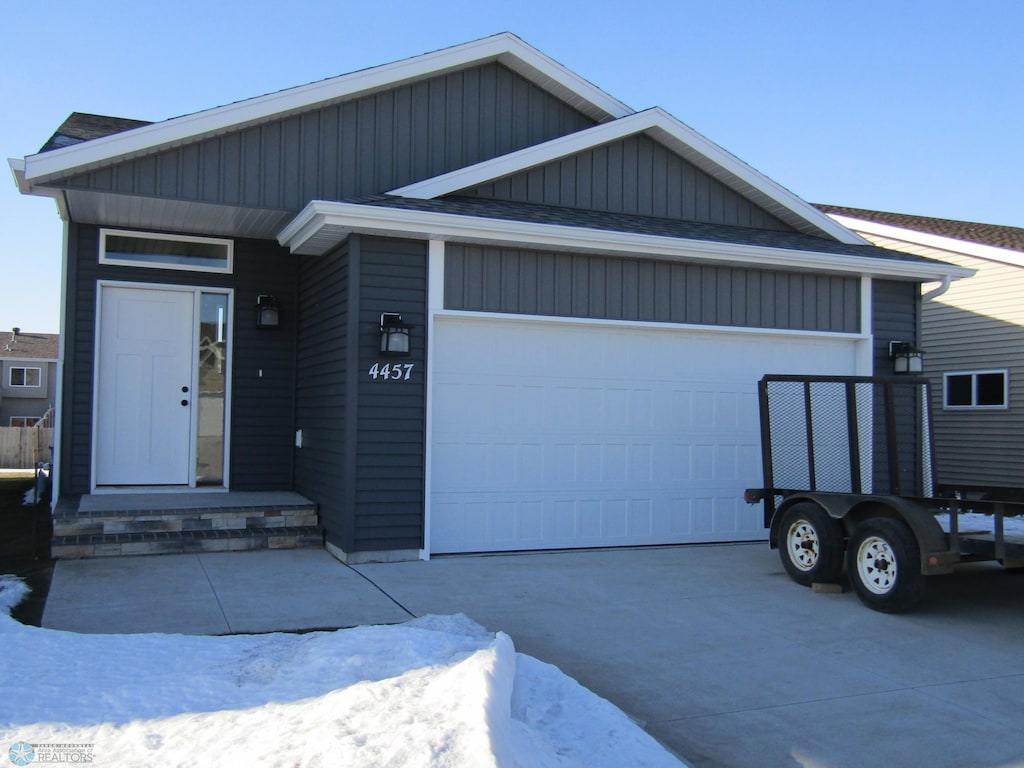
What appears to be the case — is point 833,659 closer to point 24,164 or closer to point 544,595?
point 544,595

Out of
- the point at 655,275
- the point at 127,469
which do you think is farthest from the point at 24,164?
the point at 655,275

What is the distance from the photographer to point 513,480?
8523mm

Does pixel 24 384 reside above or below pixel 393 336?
above

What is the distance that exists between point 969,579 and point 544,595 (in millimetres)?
3826

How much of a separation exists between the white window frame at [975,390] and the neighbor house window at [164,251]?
36.6ft

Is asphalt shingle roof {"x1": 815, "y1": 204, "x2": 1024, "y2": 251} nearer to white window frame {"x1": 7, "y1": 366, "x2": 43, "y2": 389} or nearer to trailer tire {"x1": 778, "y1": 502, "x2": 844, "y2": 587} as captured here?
trailer tire {"x1": 778, "y1": 502, "x2": 844, "y2": 587}

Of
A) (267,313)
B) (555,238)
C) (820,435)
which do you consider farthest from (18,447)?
(820,435)

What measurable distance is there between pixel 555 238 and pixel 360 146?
7.96ft

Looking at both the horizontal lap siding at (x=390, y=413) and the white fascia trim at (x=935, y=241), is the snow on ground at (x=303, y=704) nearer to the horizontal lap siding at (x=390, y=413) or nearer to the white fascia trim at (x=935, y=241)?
the horizontal lap siding at (x=390, y=413)

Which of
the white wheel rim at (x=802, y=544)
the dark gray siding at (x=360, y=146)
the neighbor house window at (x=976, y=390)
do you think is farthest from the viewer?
the neighbor house window at (x=976, y=390)

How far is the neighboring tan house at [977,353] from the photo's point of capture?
1320 centimetres

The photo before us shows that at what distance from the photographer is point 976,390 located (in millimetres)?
13828

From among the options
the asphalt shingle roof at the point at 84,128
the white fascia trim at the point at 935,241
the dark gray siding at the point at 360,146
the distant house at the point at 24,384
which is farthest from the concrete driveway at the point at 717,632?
the distant house at the point at 24,384

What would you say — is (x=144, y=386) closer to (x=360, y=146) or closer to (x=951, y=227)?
(x=360, y=146)
